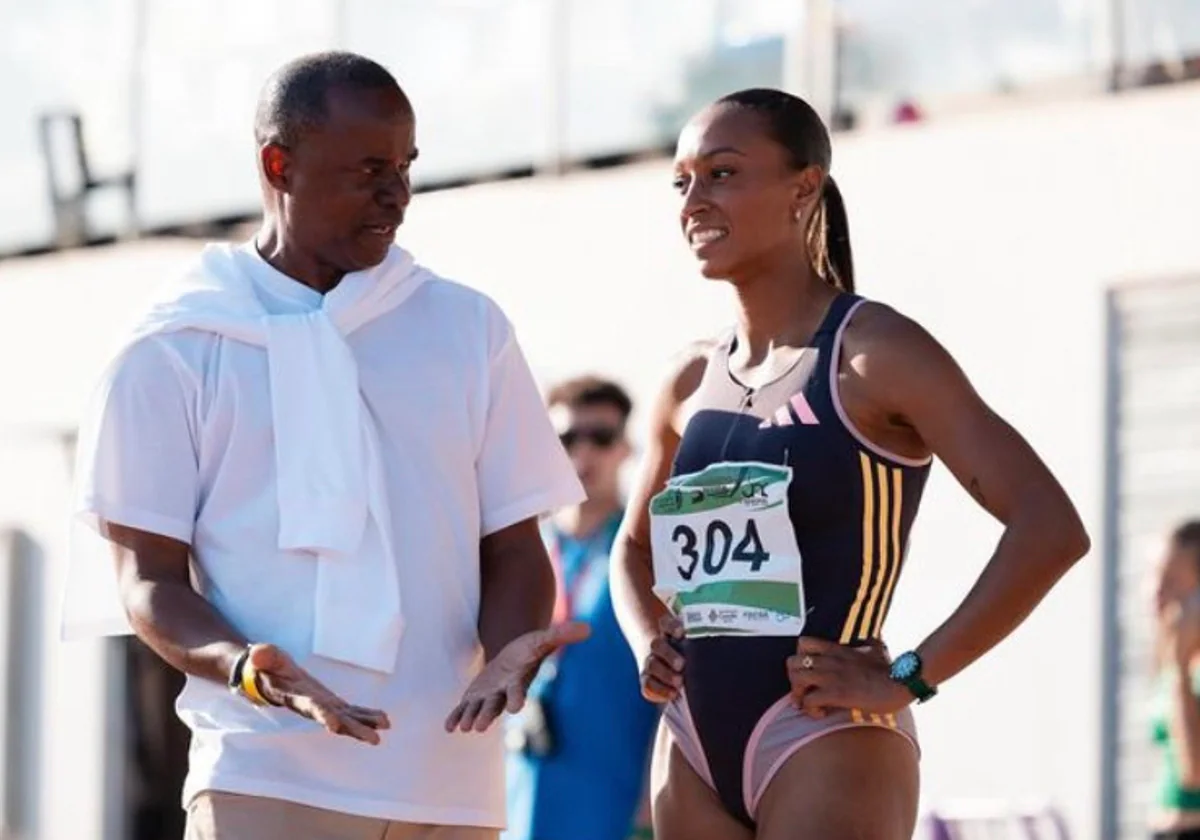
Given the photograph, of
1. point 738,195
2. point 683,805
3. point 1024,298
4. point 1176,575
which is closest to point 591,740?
point 1176,575

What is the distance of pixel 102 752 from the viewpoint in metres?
15.1

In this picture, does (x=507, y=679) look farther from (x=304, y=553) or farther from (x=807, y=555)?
(x=807, y=555)

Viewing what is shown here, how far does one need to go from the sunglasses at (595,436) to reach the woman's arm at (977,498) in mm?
3466

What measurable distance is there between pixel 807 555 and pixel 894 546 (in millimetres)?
152

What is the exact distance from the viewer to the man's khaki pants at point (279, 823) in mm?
5402

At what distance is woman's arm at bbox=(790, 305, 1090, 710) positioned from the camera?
17.9 feet

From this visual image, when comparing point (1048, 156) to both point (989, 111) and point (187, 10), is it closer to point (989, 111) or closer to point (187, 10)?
point (989, 111)

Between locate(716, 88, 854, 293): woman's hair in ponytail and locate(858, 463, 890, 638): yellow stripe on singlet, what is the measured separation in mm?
493

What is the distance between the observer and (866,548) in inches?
220

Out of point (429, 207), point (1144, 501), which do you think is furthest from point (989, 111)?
point (429, 207)

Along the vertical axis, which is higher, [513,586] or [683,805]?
[513,586]

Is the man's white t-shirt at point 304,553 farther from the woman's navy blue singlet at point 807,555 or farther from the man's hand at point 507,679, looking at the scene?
the woman's navy blue singlet at point 807,555

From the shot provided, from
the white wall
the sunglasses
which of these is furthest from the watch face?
the white wall

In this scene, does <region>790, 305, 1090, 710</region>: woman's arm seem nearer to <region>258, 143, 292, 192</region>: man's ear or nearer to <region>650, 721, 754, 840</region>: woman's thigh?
<region>650, 721, 754, 840</region>: woman's thigh
